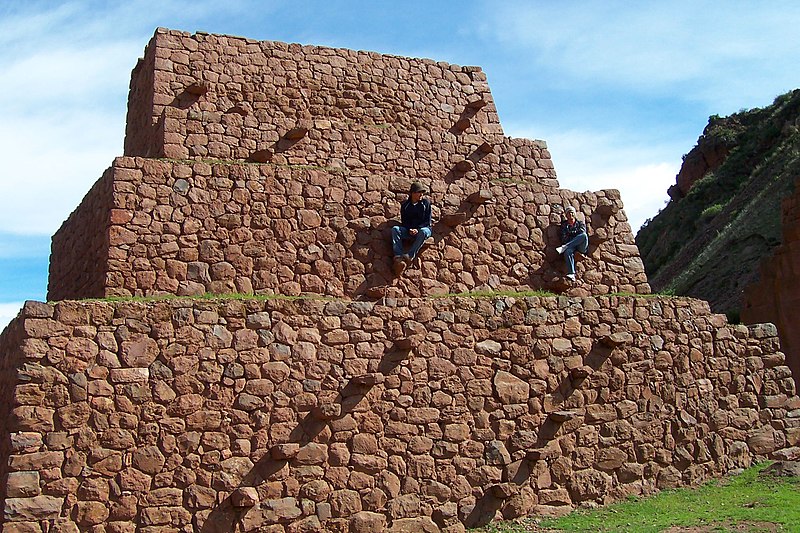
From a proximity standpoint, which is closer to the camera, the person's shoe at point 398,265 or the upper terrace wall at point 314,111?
the person's shoe at point 398,265

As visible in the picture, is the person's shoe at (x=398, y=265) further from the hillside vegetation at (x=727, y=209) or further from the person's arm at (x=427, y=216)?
the hillside vegetation at (x=727, y=209)

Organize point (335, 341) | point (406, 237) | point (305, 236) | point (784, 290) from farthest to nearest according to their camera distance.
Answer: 1. point (784, 290)
2. point (406, 237)
3. point (305, 236)
4. point (335, 341)

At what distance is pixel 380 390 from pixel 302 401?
39.0 inches

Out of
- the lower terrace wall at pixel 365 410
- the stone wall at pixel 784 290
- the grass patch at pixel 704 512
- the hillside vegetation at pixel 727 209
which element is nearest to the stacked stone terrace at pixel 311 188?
the lower terrace wall at pixel 365 410

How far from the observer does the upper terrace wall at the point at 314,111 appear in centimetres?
1359

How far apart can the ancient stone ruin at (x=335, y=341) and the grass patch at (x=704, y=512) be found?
0.31 m

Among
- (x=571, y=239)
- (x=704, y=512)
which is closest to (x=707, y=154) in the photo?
(x=571, y=239)

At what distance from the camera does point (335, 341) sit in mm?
10336

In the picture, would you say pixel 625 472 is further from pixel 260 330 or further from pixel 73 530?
pixel 73 530

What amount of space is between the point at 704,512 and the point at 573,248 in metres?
4.74

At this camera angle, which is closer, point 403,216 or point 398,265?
point 398,265

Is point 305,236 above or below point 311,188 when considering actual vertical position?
below

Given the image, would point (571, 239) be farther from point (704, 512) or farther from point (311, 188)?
point (704, 512)

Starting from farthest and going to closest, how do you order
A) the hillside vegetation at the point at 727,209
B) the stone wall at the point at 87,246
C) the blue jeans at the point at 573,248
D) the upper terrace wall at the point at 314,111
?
the hillside vegetation at the point at 727,209 < the upper terrace wall at the point at 314,111 < the blue jeans at the point at 573,248 < the stone wall at the point at 87,246
